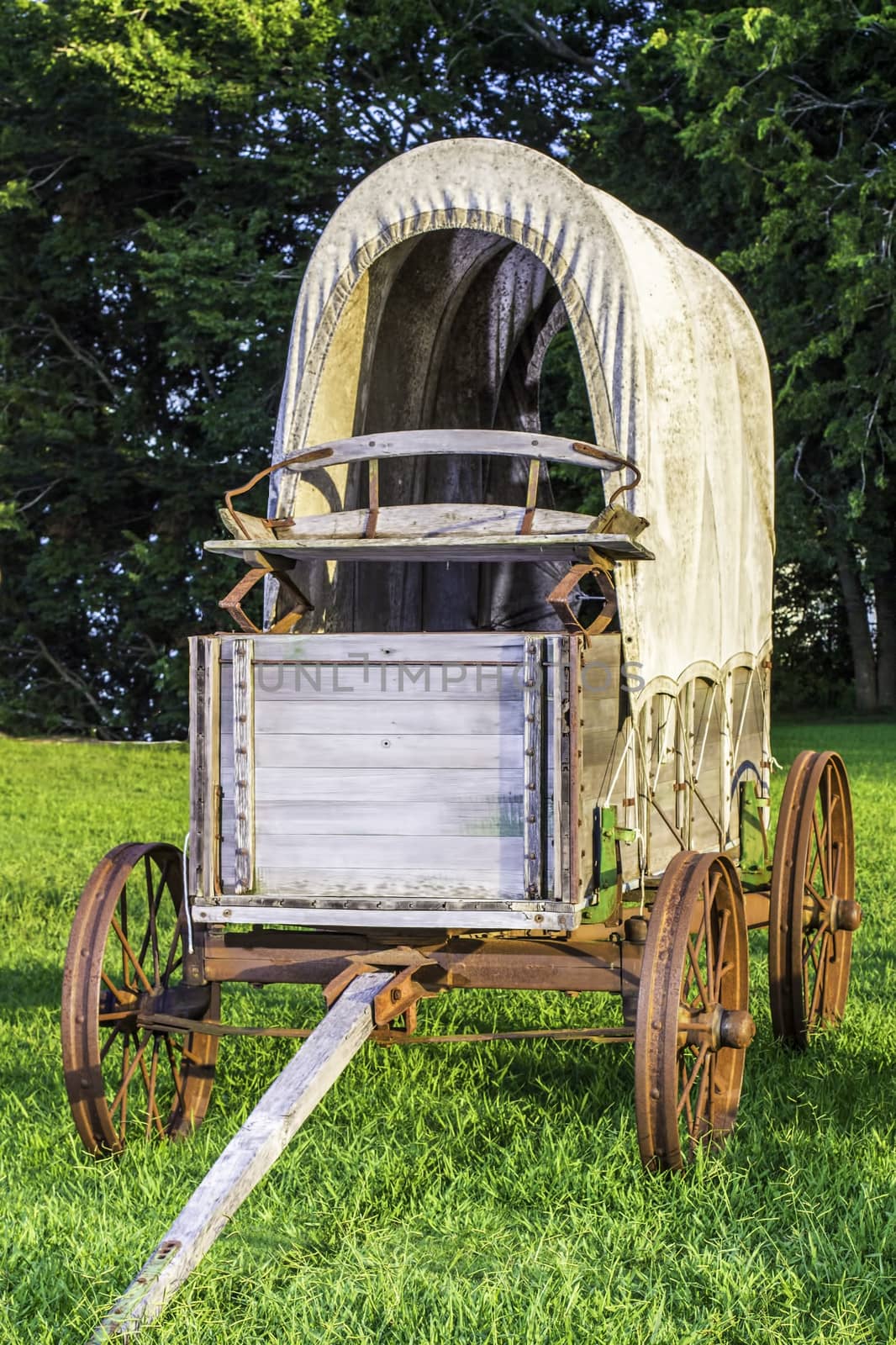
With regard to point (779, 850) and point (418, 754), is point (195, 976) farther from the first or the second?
point (779, 850)

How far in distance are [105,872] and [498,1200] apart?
164 cm

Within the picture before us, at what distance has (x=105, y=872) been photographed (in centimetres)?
531

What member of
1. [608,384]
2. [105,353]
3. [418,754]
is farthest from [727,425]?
[105,353]

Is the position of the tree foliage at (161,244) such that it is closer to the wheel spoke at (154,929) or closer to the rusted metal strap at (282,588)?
the rusted metal strap at (282,588)

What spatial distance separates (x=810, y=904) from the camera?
6.64m

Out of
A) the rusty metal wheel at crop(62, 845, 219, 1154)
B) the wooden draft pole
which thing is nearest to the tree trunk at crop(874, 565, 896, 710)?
the rusty metal wheel at crop(62, 845, 219, 1154)

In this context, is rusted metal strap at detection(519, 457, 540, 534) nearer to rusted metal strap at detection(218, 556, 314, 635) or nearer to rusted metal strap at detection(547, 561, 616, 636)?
rusted metal strap at detection(547, 561, 616, 636)

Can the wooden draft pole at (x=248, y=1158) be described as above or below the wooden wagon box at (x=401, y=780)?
below

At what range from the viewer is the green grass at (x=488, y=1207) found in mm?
3887

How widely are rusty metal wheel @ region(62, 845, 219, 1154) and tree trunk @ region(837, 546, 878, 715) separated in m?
21.1

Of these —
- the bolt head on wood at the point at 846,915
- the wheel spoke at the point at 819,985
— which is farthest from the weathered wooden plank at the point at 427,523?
the wheel spoke at the point at 819,985

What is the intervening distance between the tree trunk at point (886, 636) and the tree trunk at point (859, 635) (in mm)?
164

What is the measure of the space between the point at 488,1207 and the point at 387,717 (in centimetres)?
146

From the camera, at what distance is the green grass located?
12.8 feet
